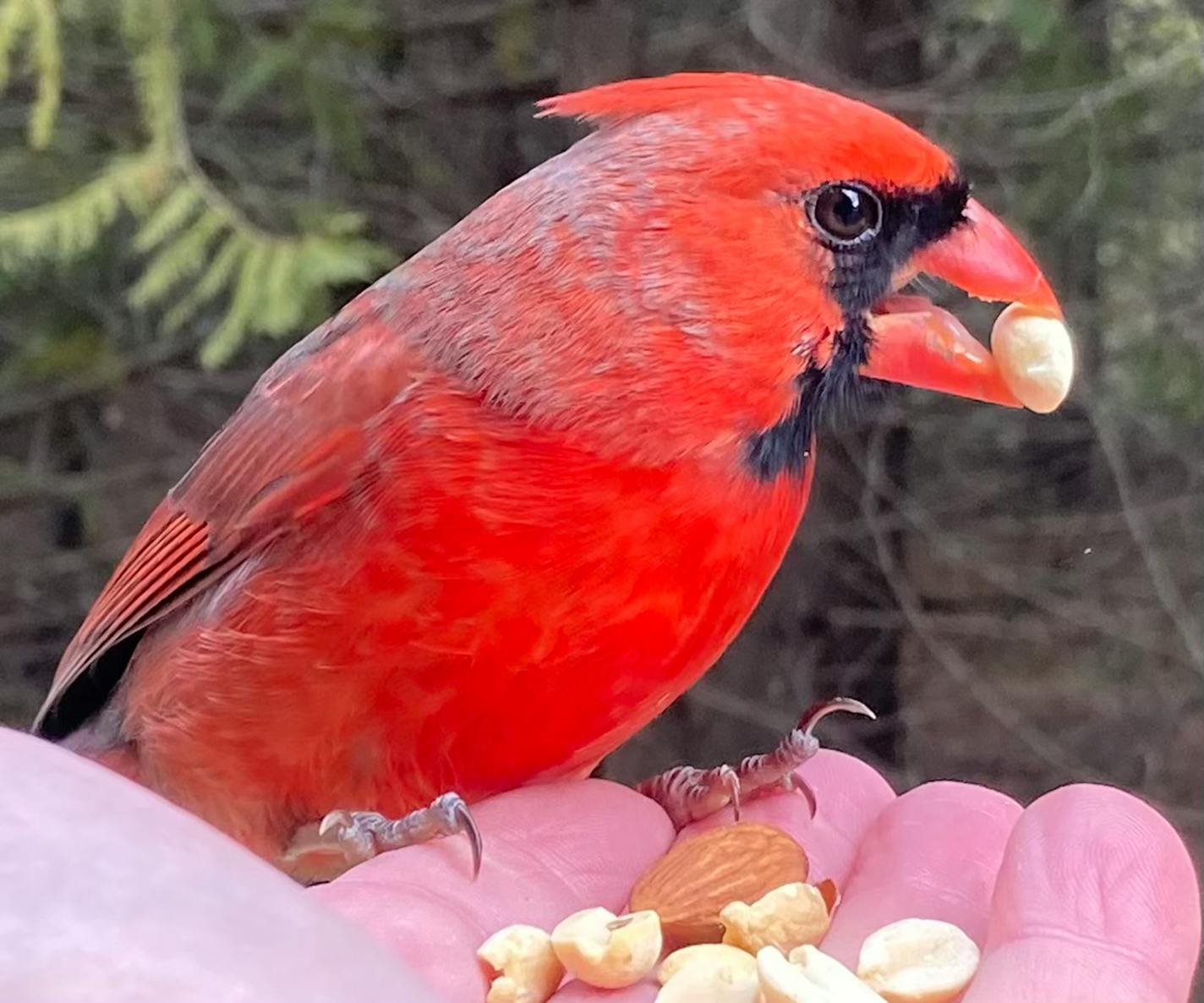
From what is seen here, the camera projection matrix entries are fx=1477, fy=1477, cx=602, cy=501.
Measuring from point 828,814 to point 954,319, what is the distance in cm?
62

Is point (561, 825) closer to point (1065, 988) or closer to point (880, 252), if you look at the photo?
point (1065, 988)

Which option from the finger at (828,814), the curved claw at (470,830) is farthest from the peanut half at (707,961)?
the finger at (828,814)

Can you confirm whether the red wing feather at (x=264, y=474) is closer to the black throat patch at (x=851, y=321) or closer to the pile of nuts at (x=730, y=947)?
the black throat patch at (x=851, y=321)

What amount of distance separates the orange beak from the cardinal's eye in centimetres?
9

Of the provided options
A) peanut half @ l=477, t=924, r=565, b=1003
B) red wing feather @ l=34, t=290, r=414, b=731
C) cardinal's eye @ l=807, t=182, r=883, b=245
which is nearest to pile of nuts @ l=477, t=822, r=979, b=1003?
peanut half @ l=477, t=924, r=565, b=1003

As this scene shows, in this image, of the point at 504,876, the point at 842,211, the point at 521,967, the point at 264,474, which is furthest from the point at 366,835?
the point at 842,211

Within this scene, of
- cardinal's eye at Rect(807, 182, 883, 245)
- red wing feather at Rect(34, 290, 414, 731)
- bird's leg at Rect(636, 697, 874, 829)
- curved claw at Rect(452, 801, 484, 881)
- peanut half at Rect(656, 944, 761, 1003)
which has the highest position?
cardinal's eye at Rect(807, 182, 883, 245)

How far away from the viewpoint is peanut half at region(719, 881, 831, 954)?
1.44 metres

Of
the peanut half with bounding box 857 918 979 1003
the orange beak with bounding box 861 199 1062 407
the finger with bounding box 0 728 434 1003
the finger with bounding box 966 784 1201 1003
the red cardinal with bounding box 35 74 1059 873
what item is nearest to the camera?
the finger with bounding box 0 728 434 1003

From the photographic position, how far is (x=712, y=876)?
1526mm

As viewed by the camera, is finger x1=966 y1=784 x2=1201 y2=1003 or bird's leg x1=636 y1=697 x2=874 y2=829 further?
bird's leg x1=636 y1=697 x2=874 y2=829

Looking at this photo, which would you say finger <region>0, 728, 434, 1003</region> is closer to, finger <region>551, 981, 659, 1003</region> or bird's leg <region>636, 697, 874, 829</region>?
finger <region>551, 981, 659, 1003</region>

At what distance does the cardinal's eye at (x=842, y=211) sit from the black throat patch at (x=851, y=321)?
12 millimetres

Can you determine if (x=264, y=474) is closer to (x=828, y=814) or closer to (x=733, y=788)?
(x=733, y=788)
